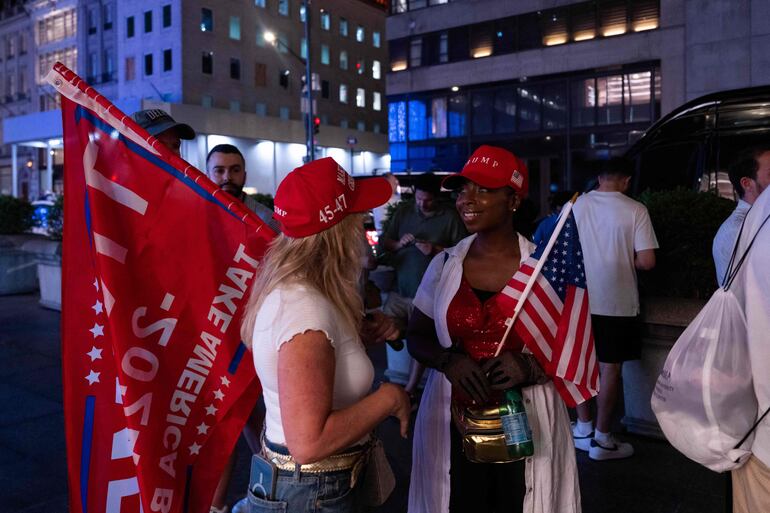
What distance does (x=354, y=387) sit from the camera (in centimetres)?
214

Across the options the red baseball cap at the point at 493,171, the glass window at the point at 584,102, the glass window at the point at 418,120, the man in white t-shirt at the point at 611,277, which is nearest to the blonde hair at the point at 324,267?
the red baseball cap at the point at 493,171

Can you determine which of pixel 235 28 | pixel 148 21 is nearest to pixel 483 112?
pixel 235 28

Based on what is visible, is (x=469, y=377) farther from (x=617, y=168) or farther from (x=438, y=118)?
(x=438, y=118)

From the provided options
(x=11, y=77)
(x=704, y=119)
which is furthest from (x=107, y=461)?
(x=11, y=77)

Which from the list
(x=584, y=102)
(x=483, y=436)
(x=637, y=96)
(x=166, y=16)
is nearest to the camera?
(x=483, y=436)

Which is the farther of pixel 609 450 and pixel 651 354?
pixel 651 354

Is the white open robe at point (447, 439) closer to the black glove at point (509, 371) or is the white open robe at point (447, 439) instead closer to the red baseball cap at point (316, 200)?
the black glove at point (509, 371)

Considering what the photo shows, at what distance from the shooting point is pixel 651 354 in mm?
5352

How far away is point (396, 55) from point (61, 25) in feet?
129

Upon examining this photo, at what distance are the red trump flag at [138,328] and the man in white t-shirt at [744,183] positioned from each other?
2094mm

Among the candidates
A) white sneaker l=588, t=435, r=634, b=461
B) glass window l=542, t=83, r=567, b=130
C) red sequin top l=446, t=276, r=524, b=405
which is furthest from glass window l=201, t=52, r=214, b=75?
red sequin top l=446, t=276, r=524, b=405

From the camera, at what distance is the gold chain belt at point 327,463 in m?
2.10

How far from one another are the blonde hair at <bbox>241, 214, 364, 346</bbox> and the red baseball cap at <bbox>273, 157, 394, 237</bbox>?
0.13 feet

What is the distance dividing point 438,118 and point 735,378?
35081mm
